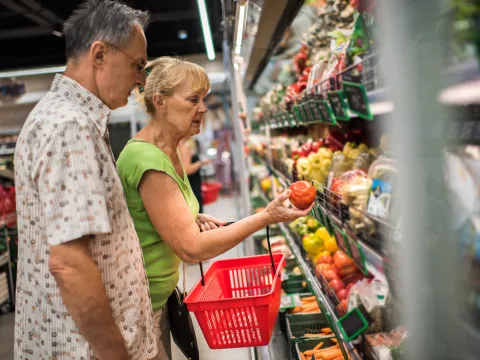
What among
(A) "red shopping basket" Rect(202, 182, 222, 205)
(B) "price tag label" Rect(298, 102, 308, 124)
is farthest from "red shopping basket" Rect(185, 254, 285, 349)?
(A) "red shopping basket" Rect(202, 182, 222, 205)

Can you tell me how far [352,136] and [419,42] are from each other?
6.86 feet

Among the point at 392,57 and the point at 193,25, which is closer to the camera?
the point at 392,57

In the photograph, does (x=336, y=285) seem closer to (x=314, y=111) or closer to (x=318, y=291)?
(x=318, y=291)

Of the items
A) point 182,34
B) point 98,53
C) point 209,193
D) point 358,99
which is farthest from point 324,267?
point 182,34

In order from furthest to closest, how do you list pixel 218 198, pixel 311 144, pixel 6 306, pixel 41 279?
pixel 218 198 → pixel 6 306 → pixel 311 144 → pixel 41 279

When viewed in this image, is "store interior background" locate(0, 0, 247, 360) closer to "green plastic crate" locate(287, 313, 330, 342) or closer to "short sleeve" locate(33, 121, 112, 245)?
"green plastic crate" locate(287, 313, 330, 342)

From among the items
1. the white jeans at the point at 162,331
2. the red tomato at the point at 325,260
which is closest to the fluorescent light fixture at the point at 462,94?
the white jeans at the point at 162,331

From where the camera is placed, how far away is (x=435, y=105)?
479mm

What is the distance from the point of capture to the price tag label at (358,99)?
1202 millimetres

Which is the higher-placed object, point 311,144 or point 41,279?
point 311,144

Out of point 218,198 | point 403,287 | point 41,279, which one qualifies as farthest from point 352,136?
point 218,198

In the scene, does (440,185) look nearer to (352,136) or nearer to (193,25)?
(352,136)

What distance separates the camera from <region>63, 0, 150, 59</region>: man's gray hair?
4.02 ft

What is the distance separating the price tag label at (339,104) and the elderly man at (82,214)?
684 mm
